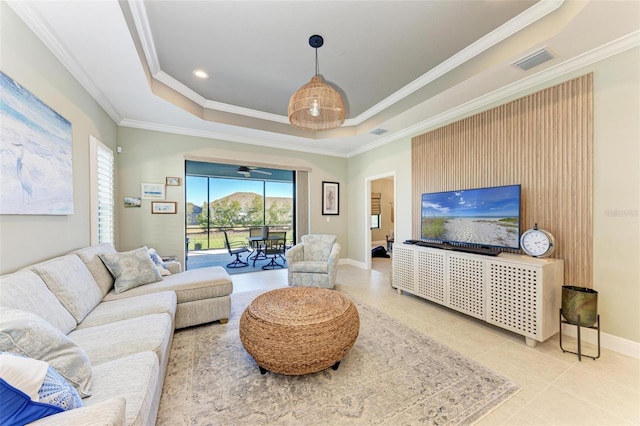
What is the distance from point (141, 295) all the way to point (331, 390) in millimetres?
2028

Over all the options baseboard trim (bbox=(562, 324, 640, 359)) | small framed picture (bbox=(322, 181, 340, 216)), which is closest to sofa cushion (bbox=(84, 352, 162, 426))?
baseboard trim (bbox=(562, 324, 640, 359))

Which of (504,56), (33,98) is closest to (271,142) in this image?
(33,98)

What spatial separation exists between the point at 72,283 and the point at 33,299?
0.43 meters

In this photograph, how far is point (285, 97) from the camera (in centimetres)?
387

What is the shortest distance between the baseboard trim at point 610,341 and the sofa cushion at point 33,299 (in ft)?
14.6

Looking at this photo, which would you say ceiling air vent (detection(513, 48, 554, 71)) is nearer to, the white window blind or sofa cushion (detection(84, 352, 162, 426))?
sofa cushion (detection(84, 352, 162, 426))

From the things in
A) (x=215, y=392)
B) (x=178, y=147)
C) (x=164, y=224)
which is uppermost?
(x=178, y=147)

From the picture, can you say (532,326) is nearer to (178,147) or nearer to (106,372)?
(106,372)

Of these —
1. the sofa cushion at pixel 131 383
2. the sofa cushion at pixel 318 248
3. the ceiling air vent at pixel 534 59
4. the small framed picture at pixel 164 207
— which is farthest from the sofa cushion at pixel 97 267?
the ceiling air vent at pixel 534 59

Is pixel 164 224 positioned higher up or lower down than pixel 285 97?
lower down

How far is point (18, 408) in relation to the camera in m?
0.74

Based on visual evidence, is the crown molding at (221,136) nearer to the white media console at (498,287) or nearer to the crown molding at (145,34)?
the crown molding at (145,34)

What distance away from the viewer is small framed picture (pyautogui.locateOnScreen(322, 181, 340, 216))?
19.4 ft

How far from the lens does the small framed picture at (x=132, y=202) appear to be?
3.96 metres
